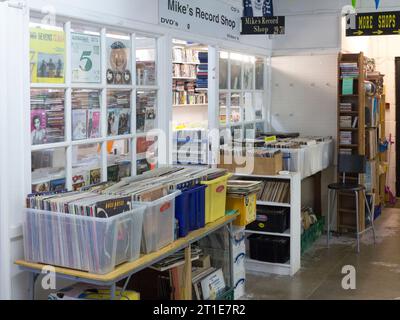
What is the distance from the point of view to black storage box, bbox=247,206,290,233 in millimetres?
5719

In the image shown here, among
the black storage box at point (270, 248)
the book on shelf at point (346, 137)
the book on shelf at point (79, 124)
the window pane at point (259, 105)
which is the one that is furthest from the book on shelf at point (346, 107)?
the book on shelf at point (79, 124)

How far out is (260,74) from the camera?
24.9ft

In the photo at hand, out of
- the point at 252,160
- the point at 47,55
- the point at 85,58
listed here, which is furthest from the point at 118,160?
the point at 252,160

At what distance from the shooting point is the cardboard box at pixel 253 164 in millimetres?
5742

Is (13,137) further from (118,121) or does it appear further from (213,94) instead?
(213,94)

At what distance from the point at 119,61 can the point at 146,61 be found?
0.45 metres

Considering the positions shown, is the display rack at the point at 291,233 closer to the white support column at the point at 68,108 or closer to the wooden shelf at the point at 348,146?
the wooden shelf at the point at 348,146

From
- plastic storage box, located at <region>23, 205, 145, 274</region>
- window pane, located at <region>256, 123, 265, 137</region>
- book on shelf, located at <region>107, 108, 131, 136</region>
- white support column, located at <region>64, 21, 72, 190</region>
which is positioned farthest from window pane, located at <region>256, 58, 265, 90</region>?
plastic storage box, located at <region>23, 205, 145, 274</region>

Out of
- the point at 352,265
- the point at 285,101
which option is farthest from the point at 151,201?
the point at 285,101

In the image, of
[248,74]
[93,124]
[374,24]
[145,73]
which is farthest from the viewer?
[248,74]

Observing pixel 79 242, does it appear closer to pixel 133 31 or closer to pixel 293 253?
pixel 133 31

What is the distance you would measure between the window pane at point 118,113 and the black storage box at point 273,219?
1.74 meters

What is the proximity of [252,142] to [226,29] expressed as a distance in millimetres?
1258

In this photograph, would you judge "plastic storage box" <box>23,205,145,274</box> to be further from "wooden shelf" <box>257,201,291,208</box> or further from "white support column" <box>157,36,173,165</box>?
"wooden shelf" <box>257,201,291,208</box>
